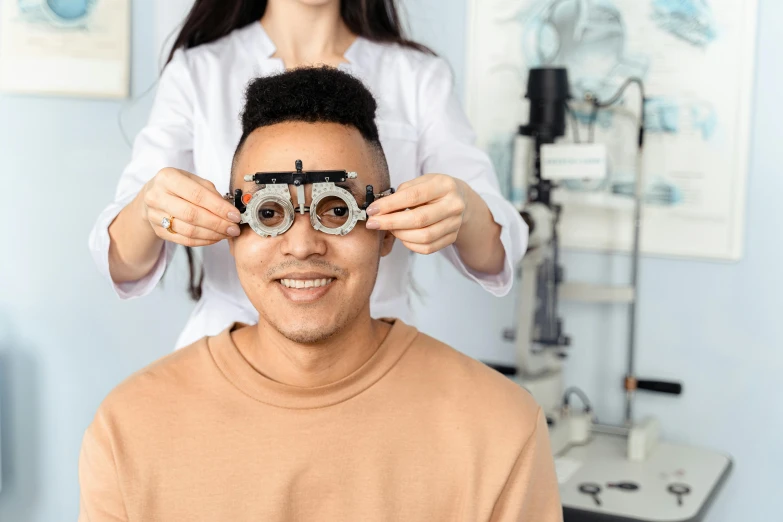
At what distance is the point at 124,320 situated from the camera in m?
2.49

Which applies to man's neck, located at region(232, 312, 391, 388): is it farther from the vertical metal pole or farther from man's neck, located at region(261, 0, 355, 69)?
the vertical metal pole

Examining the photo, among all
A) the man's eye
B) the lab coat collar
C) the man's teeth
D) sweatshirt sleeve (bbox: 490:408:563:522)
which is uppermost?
the lab coat collar

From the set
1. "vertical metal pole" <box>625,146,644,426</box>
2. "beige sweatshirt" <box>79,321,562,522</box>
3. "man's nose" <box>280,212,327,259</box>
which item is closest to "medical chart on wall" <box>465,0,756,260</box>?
"vertical metal pole" <box>625,146,644,426</box>

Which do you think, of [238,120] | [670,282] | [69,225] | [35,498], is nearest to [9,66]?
[69,225]

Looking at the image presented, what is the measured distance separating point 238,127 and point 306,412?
0.58 m

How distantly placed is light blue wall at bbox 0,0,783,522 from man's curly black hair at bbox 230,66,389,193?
1.20m

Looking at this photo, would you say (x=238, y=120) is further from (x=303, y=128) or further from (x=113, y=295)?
(x=113, y=295)

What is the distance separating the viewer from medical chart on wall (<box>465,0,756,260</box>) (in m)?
2.31

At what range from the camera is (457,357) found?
1.43 metres

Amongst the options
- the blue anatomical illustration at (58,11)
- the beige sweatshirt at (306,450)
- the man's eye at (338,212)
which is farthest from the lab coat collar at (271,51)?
the blue anatomical illustration at (58,11)

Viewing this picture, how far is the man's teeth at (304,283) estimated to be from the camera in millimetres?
1240

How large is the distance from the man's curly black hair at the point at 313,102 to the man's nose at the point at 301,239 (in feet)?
0.50

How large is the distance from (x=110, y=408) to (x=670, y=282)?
5.47 feet

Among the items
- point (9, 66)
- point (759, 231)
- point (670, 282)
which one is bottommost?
point (670, 282)
